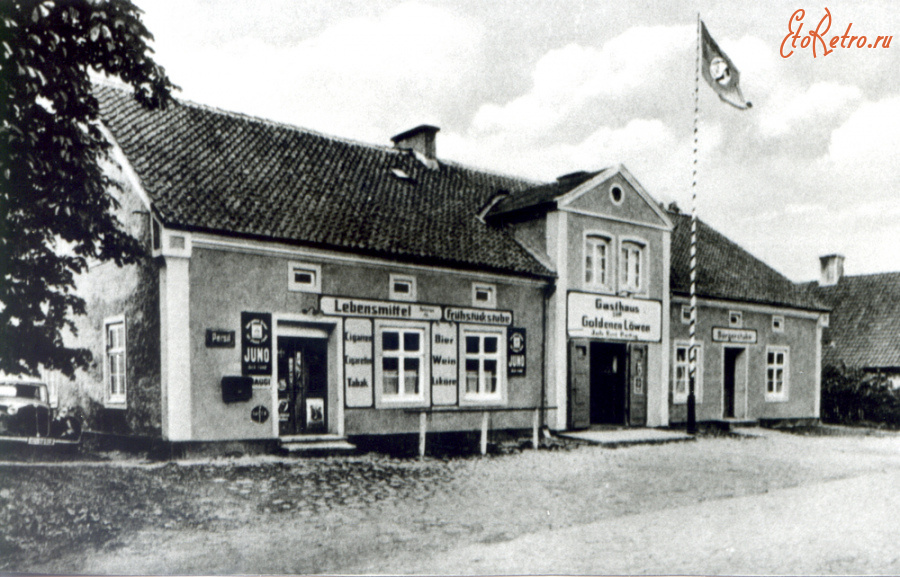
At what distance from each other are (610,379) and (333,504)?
8.78 meters

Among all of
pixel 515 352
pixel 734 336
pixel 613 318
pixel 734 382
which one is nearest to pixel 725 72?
pixel 515 352

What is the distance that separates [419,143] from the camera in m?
15.9

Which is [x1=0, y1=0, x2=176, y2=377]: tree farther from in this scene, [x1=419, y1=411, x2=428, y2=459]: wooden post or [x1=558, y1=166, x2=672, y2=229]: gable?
[x1=558, y1=166, x2=672, y2=229]: gable

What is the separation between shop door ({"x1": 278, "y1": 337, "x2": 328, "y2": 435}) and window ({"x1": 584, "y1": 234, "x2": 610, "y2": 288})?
5.34m

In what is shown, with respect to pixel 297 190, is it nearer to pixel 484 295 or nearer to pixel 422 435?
pixel 484 295

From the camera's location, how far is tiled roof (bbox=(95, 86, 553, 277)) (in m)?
10.6

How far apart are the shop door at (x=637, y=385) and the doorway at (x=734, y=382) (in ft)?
10.4

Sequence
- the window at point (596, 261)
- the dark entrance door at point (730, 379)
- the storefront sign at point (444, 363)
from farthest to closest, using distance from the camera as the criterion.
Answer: the dark entrance door at point (730, 379) < the window at point (596, 261) < the storefront sign at point (444, 363)

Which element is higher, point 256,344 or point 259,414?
point 256,344

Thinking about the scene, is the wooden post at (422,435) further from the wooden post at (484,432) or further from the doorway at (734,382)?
the doorway at (734,382)

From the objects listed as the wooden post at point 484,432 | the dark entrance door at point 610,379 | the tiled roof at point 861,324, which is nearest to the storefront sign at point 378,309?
the wooden post at point 484,432

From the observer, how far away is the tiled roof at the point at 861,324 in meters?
16.5

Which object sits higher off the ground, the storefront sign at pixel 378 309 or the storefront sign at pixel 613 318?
the storefront sign at pixel 613 318

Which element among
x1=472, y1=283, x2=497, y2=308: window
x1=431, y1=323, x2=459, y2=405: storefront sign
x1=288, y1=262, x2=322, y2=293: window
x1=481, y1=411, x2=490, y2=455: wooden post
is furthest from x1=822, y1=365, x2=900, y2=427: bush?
x1=288, y1=262, x2=322, y2=293: window
